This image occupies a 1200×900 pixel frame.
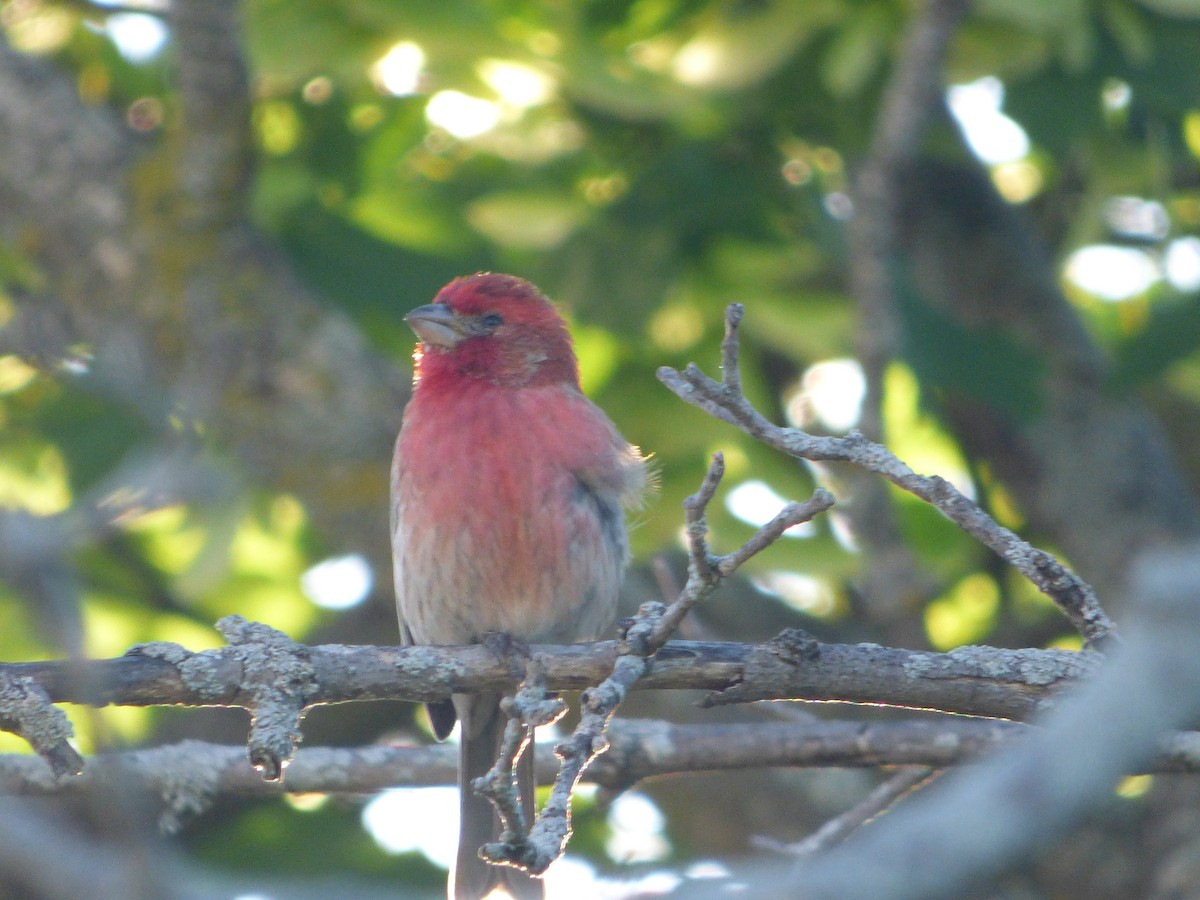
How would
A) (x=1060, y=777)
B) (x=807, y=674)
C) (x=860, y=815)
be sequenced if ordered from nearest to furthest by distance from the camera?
1. (x=1060, y=777)
2. (x=807, y=674)
3. (x=860, y=815)

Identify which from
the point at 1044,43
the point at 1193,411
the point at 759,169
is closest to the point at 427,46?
the point at 759,169

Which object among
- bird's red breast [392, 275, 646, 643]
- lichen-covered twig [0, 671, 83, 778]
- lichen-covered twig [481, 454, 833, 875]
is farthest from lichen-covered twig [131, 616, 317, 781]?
bird's red breast [392, 275, 646, 643]

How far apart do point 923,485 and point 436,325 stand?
3.42 metres

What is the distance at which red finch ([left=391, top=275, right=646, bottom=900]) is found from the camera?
5.90 meters

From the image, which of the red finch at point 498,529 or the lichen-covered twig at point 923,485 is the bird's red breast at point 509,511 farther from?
the lichen-covered twig at point 923,485

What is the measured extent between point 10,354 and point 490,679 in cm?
148

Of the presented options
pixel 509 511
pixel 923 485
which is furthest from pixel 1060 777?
pixel 509 511

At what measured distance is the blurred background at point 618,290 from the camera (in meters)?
6.36

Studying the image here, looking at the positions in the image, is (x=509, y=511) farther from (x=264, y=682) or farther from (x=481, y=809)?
(x=264, y=682)

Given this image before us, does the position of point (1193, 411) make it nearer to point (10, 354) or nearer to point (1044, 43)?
point (1044, 43)

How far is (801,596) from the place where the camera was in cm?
771

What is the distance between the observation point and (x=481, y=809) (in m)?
6.20

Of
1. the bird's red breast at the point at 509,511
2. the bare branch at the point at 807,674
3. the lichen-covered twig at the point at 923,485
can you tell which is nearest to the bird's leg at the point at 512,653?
the bare branch at the point at 807,674

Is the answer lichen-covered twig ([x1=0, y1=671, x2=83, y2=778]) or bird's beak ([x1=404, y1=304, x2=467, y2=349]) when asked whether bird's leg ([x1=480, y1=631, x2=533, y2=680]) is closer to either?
lichen-covered twig ([x1=0, y1=671, x2=83, y2=778])
